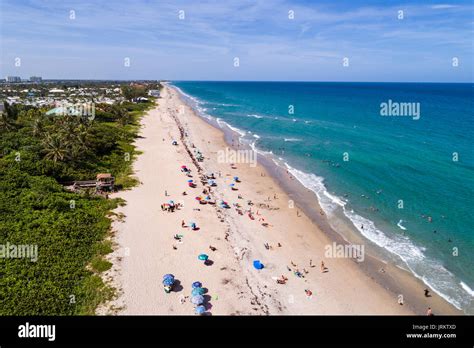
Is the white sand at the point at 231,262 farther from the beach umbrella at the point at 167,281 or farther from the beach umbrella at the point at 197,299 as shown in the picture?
the beach umbrella at the point at 167,281

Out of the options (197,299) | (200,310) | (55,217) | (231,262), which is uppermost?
(55,217)

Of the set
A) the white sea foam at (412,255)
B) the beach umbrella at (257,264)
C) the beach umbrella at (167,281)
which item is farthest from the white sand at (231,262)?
the white sea foam at (412,255)

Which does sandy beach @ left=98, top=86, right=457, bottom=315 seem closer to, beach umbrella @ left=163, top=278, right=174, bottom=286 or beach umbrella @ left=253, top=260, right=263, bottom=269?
beach umbrella @ left=253, top=260, right=263, bottom=269

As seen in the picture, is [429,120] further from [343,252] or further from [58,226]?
[58,226]

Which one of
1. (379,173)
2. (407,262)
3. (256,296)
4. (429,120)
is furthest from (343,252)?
(429,120)

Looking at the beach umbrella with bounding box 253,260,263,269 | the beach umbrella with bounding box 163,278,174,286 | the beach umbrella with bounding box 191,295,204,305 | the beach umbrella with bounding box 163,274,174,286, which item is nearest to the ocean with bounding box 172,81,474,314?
the beach umbrella with bounding box 253,260,263,269

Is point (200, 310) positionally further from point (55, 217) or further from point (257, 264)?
point (55, 217)

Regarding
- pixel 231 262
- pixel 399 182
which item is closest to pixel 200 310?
pixel 231 262
